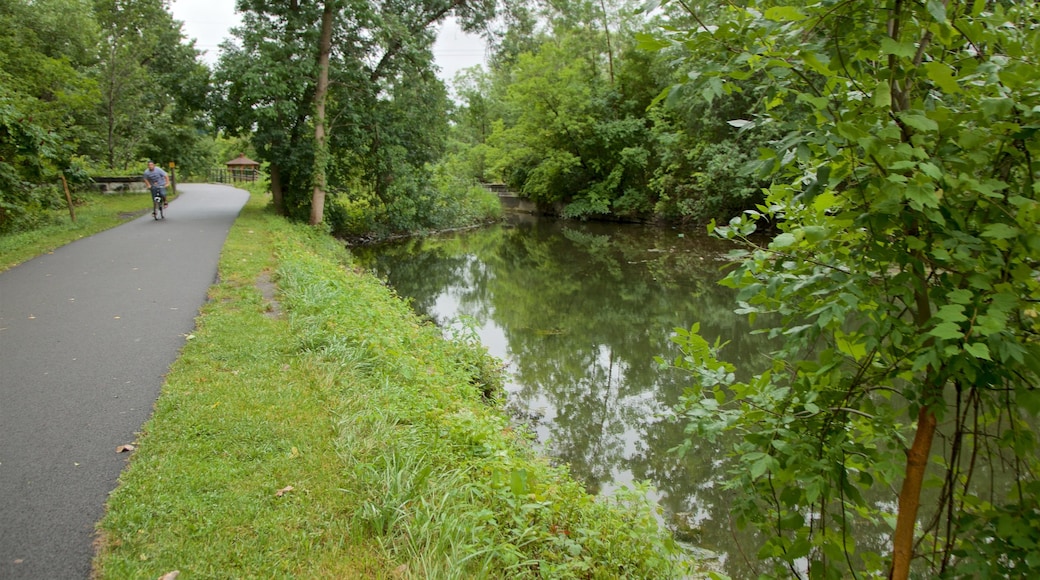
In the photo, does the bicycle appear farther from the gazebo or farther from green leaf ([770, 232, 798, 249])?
the gazebo

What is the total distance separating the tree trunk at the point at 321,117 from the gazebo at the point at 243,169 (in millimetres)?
32822

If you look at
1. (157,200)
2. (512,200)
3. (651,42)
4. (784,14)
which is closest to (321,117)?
(157,200)

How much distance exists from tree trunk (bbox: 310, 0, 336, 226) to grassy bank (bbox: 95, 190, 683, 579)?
12.6m

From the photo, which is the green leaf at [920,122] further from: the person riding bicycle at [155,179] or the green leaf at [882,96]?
the person riding bicycle at [155,179]

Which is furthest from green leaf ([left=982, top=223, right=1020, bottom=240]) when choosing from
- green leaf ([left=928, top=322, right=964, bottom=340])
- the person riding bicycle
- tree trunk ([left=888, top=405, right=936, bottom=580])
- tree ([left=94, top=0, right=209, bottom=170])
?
tree ([left=94, top=0, right=209, bottom=170])

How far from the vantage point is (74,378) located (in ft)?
17.4

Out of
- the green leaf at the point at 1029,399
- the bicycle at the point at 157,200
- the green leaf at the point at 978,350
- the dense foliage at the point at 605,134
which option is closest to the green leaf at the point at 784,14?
the green leaf at the point at 978,350

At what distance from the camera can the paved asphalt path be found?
325cm

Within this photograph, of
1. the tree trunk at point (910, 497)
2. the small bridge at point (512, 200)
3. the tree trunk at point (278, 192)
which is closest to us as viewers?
the tree trunk at point (910, 497)

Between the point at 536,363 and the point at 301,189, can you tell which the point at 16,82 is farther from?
the point at 536,363

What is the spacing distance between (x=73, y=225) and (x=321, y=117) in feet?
23.2

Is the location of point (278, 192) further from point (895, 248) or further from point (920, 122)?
point (920, 122)

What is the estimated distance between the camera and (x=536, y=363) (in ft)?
32.4

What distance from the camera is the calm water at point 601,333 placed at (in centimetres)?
639
